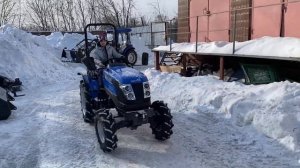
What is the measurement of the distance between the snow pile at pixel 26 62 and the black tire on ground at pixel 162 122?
9.88 metres

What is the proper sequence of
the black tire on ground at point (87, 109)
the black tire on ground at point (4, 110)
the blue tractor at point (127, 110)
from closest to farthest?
the blue tractor at point (127, 110) < the black tire on ground at point (87, 109) < the black tire on ground at point (4, 110)

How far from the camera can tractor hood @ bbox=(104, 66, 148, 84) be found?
22.0ft

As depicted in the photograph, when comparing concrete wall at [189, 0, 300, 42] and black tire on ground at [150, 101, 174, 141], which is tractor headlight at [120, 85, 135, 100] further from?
concrete wall at [189, 0, 300, 42]

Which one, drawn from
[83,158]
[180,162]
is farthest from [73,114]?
[180,162]

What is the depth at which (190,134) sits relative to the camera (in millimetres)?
7641

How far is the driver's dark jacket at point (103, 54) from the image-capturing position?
8008 mm

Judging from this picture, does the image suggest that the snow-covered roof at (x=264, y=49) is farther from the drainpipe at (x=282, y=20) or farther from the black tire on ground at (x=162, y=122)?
the black tire on ground at (x=162, y=122)

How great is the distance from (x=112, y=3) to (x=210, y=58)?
3431cm

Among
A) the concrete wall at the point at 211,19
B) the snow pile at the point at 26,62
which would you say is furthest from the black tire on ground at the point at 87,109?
the snow pile at the point at 26,62

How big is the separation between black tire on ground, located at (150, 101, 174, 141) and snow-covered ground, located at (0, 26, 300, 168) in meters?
0.18

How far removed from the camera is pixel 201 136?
24.6 feet

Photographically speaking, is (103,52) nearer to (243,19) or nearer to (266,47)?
(266,47)

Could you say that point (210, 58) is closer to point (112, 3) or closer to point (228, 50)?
point (228, 50)

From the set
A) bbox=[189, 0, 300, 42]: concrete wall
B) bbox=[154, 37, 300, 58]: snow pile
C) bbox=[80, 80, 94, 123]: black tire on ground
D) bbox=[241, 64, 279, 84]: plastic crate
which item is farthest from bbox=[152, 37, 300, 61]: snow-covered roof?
bbox=[80, 80, 94, 123]: black tire on ground
